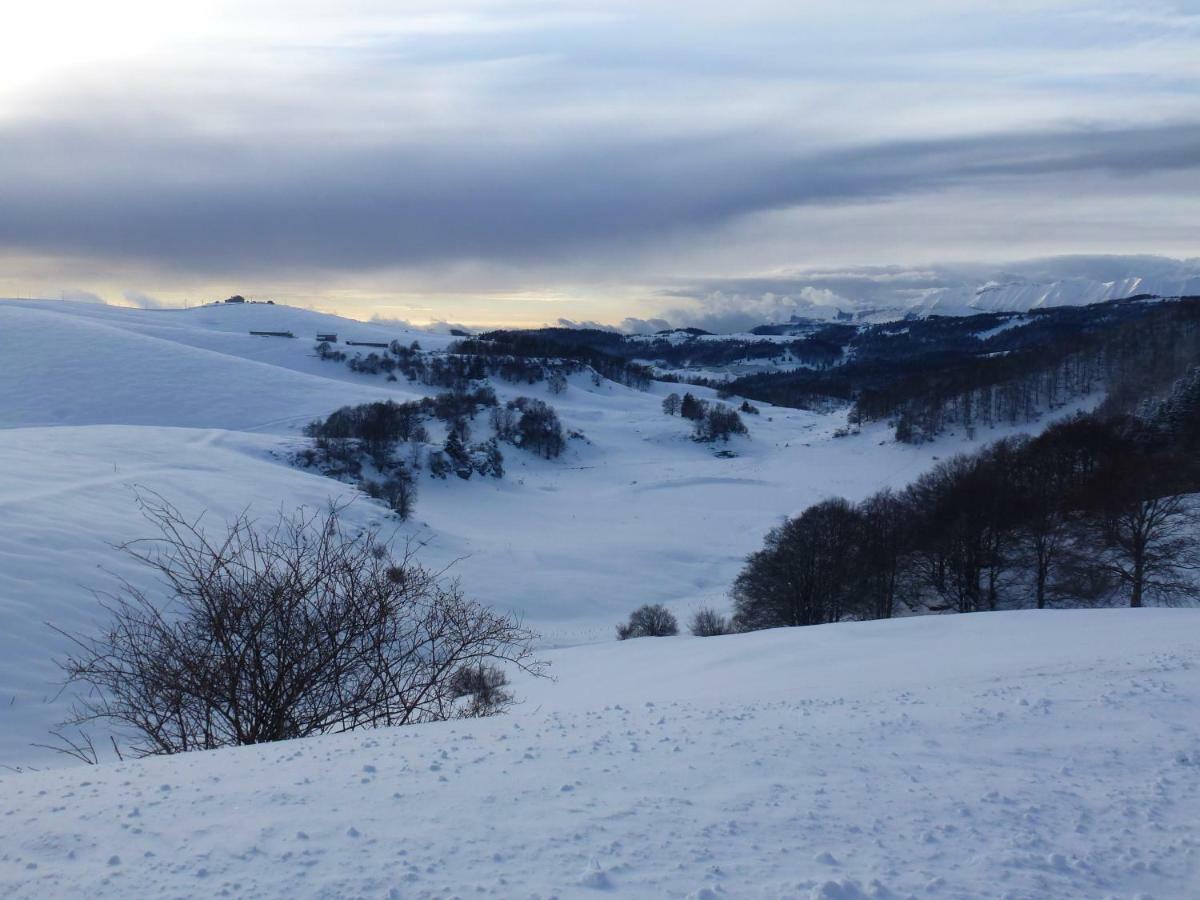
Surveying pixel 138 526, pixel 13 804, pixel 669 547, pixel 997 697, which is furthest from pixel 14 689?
pixel 669 547

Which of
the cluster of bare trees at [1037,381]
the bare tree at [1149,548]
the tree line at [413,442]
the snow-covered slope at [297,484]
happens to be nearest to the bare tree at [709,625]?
the snow-covered slope at [297,484]

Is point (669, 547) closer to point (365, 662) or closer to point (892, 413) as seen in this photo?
point (365, 662)

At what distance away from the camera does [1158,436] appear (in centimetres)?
4791

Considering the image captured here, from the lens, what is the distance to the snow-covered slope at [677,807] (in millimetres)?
4379

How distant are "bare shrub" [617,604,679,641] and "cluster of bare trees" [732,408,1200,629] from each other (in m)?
3.19

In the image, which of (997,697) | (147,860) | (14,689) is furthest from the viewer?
(14,689)

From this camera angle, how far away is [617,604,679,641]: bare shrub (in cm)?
Answer: 2892

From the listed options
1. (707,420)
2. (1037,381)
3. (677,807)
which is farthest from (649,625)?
(1037,381)

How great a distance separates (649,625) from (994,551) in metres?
14.0

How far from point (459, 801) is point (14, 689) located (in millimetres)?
10981

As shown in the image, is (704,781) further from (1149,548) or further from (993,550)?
(993,550)

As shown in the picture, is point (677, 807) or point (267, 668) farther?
point (267, 668)

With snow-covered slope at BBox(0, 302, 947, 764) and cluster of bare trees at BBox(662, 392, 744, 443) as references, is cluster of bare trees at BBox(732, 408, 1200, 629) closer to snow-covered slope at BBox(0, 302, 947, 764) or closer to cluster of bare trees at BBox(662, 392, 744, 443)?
snow-covered slope at BBox(0, 302, 947, 764)

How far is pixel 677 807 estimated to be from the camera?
531cm
